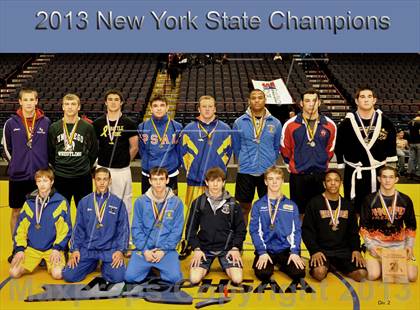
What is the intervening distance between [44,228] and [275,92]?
743 cm

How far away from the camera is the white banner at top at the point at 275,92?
1013 cm

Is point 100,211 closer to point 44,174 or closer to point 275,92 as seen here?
point 44,174

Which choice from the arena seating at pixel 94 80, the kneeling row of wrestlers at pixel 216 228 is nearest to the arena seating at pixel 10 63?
the arena seating at pixel 94 80

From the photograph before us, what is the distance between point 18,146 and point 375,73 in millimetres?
12069

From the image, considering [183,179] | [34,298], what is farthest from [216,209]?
[183,179]

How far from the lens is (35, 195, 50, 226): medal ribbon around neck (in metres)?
3.89

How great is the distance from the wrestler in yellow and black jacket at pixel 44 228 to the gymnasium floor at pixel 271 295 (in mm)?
256

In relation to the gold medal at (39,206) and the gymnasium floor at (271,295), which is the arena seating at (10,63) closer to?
the gold medal at (39,206)

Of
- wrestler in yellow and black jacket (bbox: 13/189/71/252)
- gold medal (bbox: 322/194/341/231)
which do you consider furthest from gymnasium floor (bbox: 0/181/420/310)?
gold medal (bbox: 322/194/341/231)

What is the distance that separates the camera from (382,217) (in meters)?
3.90

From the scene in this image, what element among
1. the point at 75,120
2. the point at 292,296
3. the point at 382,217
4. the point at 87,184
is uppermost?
the point at 75,120

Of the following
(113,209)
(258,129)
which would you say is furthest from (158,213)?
(258,129)

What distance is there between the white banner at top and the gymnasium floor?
657cm

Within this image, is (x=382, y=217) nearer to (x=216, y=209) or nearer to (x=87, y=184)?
(x=216, y=209)
